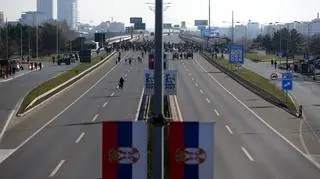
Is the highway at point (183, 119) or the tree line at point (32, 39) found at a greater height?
the tree line at point (32, 39)

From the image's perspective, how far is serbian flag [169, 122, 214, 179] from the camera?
790 centimetres

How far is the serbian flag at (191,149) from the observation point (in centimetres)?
790

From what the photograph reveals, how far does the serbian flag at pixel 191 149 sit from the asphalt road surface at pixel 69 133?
1220 cm

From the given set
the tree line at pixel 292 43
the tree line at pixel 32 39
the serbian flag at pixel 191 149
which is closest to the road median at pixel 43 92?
the serbian flag at pixel 191 149

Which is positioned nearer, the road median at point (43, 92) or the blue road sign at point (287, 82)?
the blue road sign at point (287, 82)

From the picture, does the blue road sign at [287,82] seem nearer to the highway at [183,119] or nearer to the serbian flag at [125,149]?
the highway at [183,119]

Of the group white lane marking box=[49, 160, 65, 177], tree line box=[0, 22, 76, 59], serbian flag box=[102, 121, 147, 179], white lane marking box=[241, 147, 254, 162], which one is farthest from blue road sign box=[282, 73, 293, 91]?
tree line box=[0, 22, 76, 59]

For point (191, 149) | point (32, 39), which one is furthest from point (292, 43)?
point (191, 149)

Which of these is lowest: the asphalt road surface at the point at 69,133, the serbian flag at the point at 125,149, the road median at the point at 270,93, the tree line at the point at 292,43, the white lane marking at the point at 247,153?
the white lane marking at the point at 247,153

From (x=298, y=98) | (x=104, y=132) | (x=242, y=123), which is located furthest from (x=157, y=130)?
(x=298, y=98)

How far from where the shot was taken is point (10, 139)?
1138 inches

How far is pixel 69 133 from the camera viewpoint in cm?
3077

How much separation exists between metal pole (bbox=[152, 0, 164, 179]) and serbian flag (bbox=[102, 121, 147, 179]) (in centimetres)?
14

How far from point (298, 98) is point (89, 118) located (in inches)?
884
